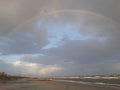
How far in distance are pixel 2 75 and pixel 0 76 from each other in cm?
338

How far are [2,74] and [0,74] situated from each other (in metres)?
0.95

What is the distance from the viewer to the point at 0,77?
402 feet

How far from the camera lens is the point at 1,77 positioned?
4850 inches

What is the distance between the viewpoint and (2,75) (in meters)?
128

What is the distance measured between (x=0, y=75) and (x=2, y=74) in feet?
10.1

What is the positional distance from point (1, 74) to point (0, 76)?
530 centimetres

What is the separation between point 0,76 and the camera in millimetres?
124625

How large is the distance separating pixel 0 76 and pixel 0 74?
18.1 feet

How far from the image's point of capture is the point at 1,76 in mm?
125062

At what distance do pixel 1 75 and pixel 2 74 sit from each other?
2633mm

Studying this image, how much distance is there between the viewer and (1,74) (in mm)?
129875

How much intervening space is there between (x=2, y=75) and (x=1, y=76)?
2.94 m

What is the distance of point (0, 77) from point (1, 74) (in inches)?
297
